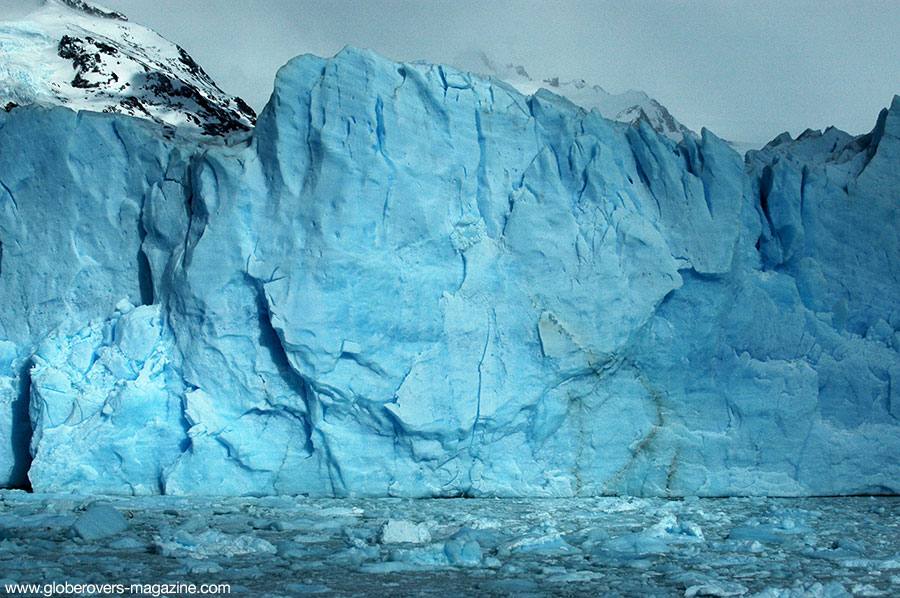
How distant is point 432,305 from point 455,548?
10.0ft

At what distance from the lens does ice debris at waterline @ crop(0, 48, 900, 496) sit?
6875mm

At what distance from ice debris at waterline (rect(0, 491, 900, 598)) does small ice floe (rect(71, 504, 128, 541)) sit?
0.02 metres

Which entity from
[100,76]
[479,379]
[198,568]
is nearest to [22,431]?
[198,568]

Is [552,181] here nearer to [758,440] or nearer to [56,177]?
[758,440]

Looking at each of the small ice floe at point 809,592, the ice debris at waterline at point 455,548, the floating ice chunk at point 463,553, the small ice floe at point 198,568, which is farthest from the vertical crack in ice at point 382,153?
the small ice floe at point 809,592

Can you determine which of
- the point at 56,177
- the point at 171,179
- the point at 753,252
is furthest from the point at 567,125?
the point at 56,177

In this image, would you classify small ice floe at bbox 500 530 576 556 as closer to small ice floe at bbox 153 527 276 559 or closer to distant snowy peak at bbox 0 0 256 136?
small ice floe at bbox 153 527 276 559

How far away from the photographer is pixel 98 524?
4.79m

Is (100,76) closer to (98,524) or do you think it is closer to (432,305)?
(432,305)

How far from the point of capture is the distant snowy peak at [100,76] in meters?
20.9

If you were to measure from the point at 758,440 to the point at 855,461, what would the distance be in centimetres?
97

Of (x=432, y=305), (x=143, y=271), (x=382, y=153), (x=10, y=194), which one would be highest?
(x=382, y=153)

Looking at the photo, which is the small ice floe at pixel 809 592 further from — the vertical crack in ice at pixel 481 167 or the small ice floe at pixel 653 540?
the vertical crack in ice at pixel 481 167

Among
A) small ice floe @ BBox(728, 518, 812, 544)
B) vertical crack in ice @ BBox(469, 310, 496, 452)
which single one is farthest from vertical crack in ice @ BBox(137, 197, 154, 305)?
small ice floe @ BBox(728, 518, 812, 544)
